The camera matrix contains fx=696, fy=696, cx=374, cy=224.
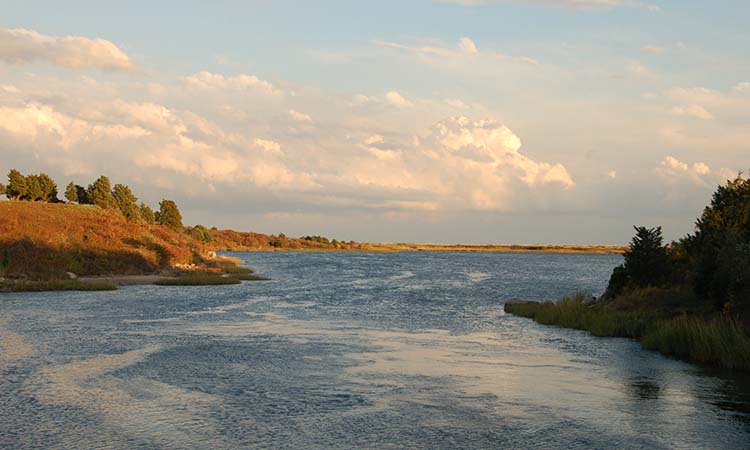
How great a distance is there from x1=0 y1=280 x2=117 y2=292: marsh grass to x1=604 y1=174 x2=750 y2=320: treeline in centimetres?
5520

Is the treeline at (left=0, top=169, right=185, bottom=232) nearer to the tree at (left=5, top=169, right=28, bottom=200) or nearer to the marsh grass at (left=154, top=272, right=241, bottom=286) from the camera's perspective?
the tree at (left=5, top=169, right=28, bottom=200)

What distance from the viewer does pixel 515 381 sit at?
29844mm

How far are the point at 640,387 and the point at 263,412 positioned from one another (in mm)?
15536

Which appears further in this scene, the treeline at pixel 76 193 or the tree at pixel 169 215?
the tree at pixel 169 215

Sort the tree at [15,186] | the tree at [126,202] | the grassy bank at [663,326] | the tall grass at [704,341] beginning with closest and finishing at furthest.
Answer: the tall grass at [704,341] → the grassy bank at [663,326] → the tree at [15,186] → the tree at [126,202]

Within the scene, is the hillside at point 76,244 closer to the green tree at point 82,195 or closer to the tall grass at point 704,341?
the green tree at point 82,195

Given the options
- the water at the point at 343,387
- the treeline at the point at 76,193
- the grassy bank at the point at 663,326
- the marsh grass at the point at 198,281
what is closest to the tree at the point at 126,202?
the treeline at the point at 76,193

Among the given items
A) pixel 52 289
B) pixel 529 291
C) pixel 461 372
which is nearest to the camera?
pixel 461 372

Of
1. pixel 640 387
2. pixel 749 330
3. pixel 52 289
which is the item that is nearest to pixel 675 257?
pixel 749 330

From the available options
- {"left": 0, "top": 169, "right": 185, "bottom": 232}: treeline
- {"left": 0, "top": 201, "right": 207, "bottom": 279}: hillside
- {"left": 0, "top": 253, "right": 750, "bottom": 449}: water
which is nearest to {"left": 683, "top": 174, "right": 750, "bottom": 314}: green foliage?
{"left": 0, "top": 253, "right": 750, "bottom": 449}: water

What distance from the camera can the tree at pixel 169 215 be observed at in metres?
178

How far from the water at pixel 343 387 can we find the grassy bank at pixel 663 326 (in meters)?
1.23

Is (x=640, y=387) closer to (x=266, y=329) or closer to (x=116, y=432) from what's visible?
(x=116, y=432)

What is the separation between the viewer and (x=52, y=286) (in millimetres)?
76125
